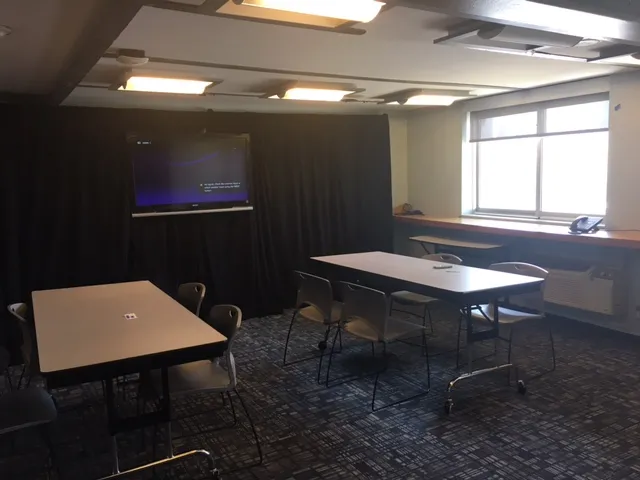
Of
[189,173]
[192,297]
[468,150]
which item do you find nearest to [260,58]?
[192,297]

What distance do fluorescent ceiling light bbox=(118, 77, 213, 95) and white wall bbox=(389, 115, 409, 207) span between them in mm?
3269

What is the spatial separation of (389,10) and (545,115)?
3.59 metres

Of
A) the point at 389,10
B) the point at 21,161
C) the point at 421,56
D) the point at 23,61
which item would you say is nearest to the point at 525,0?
the point at 389,10

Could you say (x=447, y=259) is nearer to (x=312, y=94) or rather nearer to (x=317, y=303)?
(x=317, y=303)

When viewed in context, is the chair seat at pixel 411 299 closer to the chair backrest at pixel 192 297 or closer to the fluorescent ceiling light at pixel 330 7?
the chair backrest at pixel 192 297

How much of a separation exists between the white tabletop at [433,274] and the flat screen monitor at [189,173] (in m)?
1.51

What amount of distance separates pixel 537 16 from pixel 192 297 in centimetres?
283

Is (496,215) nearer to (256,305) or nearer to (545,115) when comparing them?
(545,115)

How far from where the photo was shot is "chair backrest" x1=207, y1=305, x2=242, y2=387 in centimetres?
291

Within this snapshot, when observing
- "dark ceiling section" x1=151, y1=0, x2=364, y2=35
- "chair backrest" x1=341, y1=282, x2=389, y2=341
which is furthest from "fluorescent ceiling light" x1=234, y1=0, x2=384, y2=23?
"chair backrest" x1=341, y1=282, x2=389, y2=341

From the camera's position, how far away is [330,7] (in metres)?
2.35

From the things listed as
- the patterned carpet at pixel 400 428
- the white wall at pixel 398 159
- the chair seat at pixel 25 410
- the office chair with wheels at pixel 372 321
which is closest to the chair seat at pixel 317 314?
the office chair with wheels at pixel 372 321

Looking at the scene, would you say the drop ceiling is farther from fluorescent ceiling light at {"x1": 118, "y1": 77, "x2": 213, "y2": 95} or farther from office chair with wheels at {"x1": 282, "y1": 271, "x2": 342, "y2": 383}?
office chair with wheels at {"x1": 282, "y1": 271, "x2": 342, "y2": 383}

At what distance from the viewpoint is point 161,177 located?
543cm
